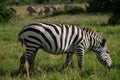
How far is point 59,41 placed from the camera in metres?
8.77

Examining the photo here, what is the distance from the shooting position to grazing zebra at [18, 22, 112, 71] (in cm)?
856

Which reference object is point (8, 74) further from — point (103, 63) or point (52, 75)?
point (103, 63)

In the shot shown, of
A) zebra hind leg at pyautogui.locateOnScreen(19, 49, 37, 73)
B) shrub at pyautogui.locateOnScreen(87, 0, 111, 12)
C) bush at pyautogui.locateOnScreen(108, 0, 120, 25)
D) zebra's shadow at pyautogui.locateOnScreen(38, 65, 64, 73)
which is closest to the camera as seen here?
zebra hind leg at pyautogui.locateOnScreen(19, 49, 37, 73)

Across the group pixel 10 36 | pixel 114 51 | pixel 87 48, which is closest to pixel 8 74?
pixel 87 48

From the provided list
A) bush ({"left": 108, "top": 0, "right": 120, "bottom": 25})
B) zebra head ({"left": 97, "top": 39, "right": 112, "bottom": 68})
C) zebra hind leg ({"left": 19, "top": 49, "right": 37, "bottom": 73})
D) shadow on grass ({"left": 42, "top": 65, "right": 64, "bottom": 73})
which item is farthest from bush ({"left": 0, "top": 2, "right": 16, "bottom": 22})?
zebra hind leg ({"left": 19, "top": 49, "right": 37, "bottom": 73})

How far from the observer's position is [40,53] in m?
11.5

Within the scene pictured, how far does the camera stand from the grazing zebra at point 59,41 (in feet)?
28.1

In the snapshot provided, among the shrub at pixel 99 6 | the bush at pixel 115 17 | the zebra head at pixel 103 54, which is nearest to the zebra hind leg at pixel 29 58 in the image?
the zebra head at pixel 103 54

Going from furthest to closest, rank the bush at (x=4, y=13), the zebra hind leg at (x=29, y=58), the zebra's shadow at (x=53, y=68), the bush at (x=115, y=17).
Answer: the bush at (x=4, y=13), the bush at (x=115, y=17), the zebra's shadow at (x=53, y=68), the zebra hind leg at (x=29, y=58)

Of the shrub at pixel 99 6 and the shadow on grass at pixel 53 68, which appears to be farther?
the shrub at pixel 99 6

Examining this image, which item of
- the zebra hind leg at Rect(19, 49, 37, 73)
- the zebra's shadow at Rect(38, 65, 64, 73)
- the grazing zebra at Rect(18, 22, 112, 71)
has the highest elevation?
the grazing zebra at Rect(18, 22, 112, 71)

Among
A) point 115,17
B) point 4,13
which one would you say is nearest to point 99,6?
point 115,17

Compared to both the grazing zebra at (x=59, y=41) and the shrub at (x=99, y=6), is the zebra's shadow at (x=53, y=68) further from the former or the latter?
the shrub at (x=99, y=6)

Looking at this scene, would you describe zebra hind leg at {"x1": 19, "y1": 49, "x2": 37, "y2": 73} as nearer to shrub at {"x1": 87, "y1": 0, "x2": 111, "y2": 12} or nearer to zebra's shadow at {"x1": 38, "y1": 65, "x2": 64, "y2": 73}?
zebra's shadow at {"x1": 38, "y1": 65, "x2": 64, "y2": 73}
